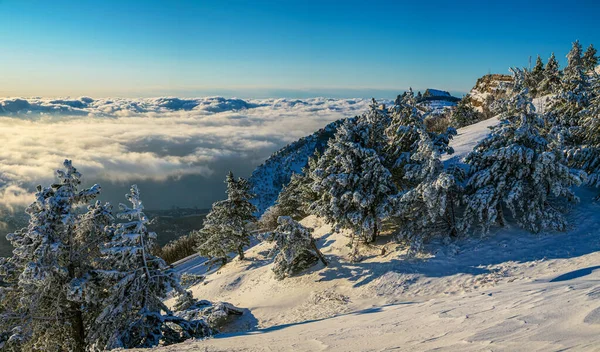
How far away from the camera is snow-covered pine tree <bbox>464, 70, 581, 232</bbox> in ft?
58.9

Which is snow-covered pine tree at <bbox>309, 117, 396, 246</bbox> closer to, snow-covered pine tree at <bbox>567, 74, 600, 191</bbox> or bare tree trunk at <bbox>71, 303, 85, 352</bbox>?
snow-covered pine tree at <bbox>567, 74, 600, 191</bbox>

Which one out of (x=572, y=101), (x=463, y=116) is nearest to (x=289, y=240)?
(x=572, y=101)

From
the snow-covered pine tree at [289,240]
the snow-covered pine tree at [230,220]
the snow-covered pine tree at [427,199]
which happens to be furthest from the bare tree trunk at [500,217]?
the snow-covered pine tree at [230,220]

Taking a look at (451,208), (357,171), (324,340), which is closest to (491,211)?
(451,208)

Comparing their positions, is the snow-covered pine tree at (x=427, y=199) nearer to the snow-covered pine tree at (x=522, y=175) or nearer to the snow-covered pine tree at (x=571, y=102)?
the snow-covered pine tree at (x=522, y=175)

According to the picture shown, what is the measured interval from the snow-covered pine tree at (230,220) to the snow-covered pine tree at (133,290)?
2076 cm

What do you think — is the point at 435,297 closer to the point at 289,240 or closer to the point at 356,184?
the point at 356,184

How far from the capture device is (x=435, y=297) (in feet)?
52.2

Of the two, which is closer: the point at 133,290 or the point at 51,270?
the point at 51,270

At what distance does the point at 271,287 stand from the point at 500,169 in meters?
17.5

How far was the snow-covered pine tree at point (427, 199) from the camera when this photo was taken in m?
18.6

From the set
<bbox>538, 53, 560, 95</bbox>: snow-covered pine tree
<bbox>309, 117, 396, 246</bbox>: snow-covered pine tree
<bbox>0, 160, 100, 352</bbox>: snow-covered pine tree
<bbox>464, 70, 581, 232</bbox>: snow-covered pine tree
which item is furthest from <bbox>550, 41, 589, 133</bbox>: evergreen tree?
<bbox>0, 160, 100, 352</bbox>: snow-covered pine tree

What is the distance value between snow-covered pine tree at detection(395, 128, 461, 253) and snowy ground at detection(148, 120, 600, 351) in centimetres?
121

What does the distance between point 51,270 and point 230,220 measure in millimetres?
22176
